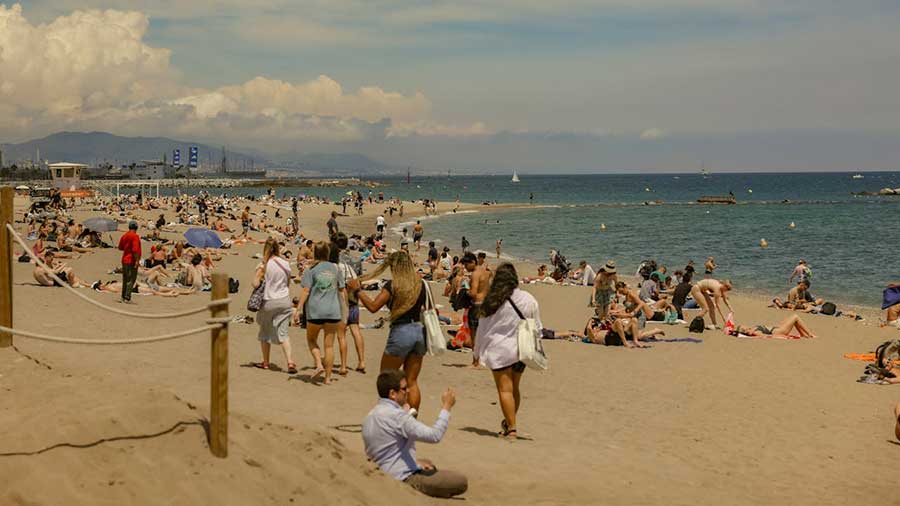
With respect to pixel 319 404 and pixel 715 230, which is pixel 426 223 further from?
pixel 319 404

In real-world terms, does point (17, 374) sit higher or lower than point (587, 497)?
higher

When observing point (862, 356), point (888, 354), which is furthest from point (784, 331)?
point (888, 354)

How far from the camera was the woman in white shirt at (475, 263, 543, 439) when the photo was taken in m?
8.03

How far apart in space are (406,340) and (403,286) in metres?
0.53

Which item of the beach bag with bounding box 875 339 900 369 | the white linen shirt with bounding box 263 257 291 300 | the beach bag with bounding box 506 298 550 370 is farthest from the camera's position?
the beach bag with bounding box 875 339 900 369

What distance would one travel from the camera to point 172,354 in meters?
11.2

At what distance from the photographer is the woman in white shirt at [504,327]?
8.03 metres

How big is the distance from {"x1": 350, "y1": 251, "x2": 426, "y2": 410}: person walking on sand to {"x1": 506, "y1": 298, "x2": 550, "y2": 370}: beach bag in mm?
938

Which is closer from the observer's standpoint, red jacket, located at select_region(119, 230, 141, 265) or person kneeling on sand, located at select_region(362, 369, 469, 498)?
person kneeling on sand, located at select_region(362, 369, 469, 498)

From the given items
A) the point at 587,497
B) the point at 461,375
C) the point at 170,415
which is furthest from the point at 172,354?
the point at 587,497

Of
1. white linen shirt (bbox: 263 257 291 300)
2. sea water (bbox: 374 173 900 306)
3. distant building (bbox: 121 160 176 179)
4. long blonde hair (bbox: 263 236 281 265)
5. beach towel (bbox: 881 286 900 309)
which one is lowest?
sea water (bbox: 374 173 900 306)

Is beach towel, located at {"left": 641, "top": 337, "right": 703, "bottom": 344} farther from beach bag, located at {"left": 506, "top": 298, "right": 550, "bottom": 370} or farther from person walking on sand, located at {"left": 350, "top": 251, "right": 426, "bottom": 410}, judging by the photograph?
person walking on sand, located at {"left": 350, "top": 251, "right": 426, "bottom": 410}

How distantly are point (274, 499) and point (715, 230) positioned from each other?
5507 cm

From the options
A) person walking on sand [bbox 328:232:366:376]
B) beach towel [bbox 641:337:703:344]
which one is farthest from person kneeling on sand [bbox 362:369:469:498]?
beach towel [bbox 641:337:703:344]
